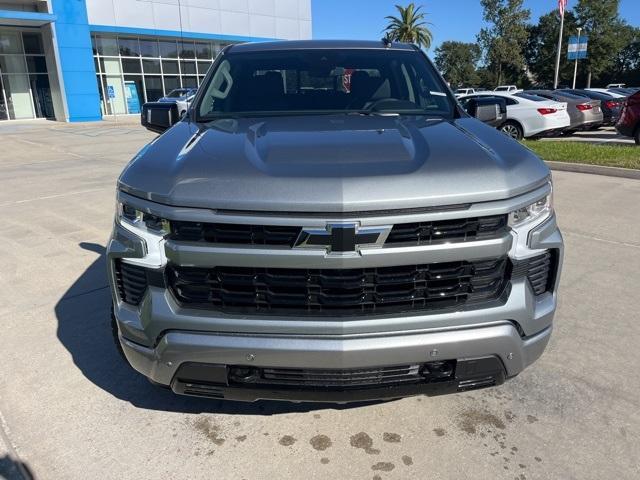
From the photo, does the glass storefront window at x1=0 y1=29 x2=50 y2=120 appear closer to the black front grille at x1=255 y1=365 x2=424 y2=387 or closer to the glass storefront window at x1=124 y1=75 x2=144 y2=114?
the glass storefront window at x1=124 y1=75 x2=144 y2=114

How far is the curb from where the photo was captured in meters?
8.73

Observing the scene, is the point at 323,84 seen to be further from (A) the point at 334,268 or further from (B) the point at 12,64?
(B) the point at 12,64

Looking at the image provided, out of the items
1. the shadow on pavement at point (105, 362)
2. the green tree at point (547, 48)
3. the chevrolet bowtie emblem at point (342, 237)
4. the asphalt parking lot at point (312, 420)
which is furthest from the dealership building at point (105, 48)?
the green tree at point (547, 48)

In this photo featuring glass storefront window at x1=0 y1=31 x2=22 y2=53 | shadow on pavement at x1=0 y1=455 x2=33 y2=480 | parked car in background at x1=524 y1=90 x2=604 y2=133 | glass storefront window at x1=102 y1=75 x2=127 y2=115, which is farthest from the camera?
glass storefront window at x1=102 y1=75 x2=127 y2=115

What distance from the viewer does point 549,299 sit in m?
2.30

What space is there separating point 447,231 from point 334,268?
0.47 metres

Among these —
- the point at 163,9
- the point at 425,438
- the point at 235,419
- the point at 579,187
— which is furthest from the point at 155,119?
the point at 163,9

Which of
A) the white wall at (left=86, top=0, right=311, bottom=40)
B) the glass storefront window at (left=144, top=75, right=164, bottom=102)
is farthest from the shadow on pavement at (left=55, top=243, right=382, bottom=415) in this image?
the glass storefront window at (left=144, top=75, right=164, bottom=102)

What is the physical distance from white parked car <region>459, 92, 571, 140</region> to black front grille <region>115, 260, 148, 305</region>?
1332cm

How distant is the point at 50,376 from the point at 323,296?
2001mm

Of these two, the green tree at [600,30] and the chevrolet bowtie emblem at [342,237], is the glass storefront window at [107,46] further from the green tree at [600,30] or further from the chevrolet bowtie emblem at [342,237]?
the green tree at [600,30]

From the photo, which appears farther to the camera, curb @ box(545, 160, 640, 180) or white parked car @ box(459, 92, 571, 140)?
white parked car @ box(459, 92, 571, 140)

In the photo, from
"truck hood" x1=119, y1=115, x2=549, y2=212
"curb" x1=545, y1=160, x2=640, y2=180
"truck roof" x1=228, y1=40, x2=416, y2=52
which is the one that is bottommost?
"curb" x1=545, y1=160, x2=640, y2=180

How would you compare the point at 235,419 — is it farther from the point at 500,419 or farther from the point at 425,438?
the point at 500,419
